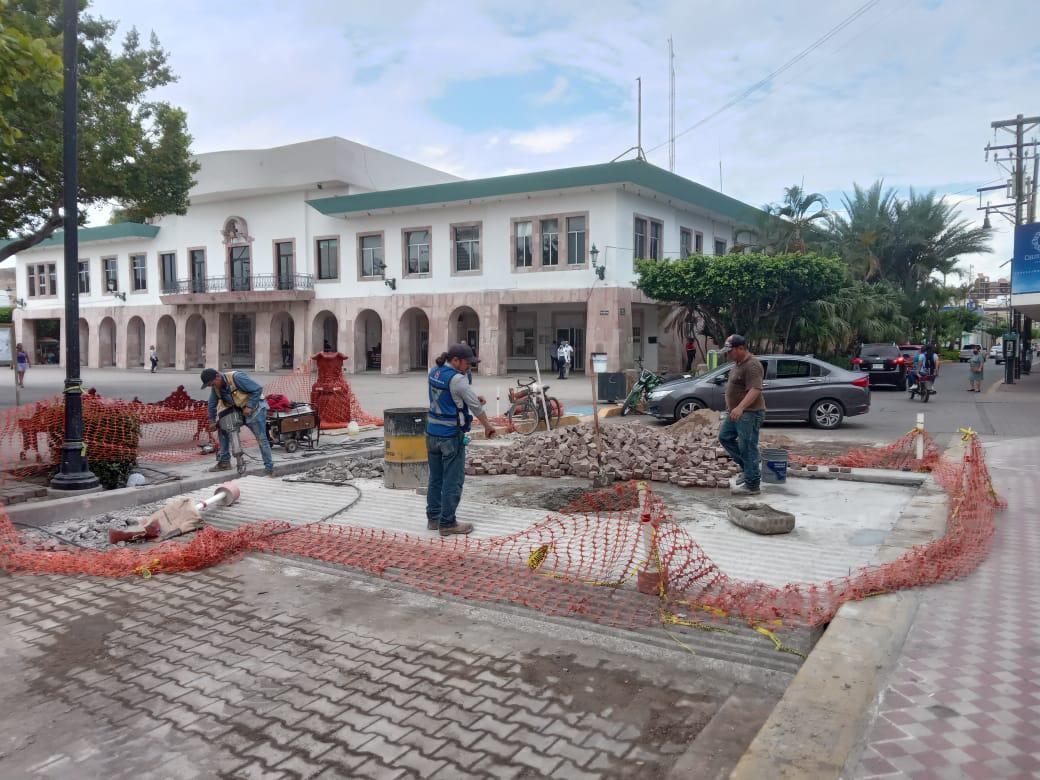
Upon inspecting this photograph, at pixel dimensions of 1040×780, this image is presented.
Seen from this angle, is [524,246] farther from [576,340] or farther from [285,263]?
[285,263]

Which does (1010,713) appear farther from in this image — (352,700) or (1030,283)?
(1030,283)

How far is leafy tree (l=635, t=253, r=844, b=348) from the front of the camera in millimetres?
24531

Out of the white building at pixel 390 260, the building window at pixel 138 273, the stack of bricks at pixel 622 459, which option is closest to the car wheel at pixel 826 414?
the stack of bricks at pixel 622 459

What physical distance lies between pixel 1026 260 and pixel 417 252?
23416mm

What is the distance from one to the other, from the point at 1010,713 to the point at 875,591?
1475 mm

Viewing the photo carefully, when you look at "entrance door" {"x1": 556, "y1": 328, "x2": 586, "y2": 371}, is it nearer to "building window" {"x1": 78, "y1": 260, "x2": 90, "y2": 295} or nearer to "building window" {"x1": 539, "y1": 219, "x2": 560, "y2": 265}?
"building window" {"x1": 539, "y1": 219, "x2": 560, "y2": 265}

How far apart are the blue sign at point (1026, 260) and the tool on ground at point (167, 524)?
26188mm

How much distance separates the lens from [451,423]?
6.73 m

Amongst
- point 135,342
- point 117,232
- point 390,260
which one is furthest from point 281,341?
point 117,232

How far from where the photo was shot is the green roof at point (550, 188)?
1105 inches

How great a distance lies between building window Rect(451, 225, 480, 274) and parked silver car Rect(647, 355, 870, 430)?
61.3 feet

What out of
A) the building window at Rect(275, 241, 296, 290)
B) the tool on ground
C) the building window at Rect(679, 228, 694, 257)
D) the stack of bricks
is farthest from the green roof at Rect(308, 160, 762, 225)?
the tool on ground

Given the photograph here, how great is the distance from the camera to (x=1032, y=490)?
26.8 feet

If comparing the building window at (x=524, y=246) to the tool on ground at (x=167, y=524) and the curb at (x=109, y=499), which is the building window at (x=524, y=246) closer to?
the curb at (x=109, y=499)
